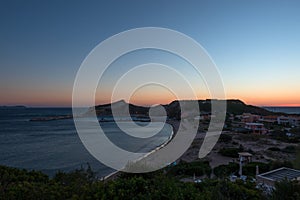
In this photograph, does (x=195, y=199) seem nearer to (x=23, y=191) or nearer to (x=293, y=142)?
(x=23, y=191)

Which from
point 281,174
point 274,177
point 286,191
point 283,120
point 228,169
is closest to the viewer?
point 286,191

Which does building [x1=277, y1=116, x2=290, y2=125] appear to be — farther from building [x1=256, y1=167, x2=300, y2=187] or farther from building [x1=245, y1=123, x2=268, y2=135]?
building [x1=256, y1=167, x2=300, y2=187]

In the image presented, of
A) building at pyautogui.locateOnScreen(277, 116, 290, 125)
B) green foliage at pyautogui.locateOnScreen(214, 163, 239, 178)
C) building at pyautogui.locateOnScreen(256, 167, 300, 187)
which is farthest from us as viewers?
building at pyautogui.locateOnScreen(277, 116, 290, 125)

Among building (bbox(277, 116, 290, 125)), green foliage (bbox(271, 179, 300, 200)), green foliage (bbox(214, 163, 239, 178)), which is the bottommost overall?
green foliage (bbox(214, 163, 239, 178))

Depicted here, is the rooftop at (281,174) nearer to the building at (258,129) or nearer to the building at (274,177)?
the building at (274,177)

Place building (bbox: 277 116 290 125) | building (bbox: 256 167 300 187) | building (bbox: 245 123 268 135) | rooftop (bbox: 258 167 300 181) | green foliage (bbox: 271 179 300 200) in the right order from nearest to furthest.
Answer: green foliage (bbox: 271 179 300 200), building (bbox: 256 167 300 187), rooftop (bbox: 258 167 300 181), building (bbox: 245 123 268 135), building (bbox: 277 116 290 125)

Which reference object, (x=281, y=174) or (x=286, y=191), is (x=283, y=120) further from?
(x=286, y=191)

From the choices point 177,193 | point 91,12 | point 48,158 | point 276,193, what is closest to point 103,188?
point 177,193

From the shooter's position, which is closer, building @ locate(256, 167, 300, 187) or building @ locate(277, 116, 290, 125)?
building @ locate(256, 167, 300, 187)

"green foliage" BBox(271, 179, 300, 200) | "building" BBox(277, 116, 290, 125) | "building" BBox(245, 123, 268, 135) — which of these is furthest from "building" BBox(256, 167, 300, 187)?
"building" BBox(277, 116, 290, 125)

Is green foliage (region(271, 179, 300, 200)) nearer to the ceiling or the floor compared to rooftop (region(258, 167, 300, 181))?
nearer to the ceiling

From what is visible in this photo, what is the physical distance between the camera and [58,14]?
650 inches

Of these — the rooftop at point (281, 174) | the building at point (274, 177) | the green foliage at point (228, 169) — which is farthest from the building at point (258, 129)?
the building at point (274, 177)

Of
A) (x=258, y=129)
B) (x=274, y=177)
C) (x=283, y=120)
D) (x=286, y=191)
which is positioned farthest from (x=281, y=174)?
(x=283, y=120)
